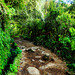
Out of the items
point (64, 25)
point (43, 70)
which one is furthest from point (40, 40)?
point (43, 70)

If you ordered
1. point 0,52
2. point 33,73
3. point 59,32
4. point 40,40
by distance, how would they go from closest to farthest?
point 0,52 < point 33,73 < point 59,32 < point 40,40

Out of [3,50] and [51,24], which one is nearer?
[3,50]

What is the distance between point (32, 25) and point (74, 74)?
28.6 feet

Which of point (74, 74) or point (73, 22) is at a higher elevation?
point (73, 22)

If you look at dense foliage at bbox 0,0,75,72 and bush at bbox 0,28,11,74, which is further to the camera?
dense foliage at bbox 0,0,75,72

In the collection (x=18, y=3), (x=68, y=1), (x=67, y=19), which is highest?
(x=68, y=1)

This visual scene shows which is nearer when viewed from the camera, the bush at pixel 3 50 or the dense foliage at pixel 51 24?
the bush at pixel 3 50

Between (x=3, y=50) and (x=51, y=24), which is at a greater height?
(x=51, y=24)

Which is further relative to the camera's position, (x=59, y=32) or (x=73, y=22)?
(x=59, y=32)

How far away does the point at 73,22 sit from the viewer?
643 centimetres

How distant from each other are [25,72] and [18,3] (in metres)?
3.54

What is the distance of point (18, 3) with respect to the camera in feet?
12.7

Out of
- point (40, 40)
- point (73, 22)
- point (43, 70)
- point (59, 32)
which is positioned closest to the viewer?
point (43, 70)

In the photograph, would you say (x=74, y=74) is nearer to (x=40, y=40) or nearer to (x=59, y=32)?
(x=59, y=32)
